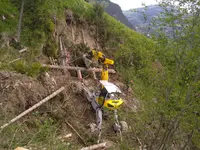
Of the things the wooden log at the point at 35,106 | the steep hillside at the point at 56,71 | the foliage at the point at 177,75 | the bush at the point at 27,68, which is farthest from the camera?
the bush at the point at 27,68

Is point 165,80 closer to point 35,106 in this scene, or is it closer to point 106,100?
point 106,100

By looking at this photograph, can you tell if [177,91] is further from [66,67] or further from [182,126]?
[66,67]

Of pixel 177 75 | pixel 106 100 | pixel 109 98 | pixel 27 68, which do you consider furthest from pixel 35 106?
pixel 177 75

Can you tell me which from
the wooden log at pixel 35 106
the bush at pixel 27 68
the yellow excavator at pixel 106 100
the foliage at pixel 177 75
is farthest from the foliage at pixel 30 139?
the foliage at pixel 177 75

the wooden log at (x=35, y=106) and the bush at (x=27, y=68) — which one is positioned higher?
the bush at (x=27, y=68)

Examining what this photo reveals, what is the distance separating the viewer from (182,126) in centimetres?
678

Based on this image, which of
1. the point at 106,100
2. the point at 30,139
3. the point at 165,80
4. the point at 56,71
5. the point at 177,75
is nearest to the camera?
the point at 30,139

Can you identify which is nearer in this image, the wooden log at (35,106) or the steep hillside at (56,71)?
the wooden log at (35,106)

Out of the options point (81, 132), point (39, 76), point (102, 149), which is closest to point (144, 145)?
point (102, 149)

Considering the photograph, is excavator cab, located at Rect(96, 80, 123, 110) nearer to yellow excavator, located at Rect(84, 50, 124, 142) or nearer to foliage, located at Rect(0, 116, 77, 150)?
yellow excavator, located at Rect(84, 50, 124, 142)

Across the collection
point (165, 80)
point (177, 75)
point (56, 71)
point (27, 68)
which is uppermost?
point (177, 75)

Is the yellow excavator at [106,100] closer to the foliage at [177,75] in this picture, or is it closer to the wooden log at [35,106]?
the wooden log at [35,106]

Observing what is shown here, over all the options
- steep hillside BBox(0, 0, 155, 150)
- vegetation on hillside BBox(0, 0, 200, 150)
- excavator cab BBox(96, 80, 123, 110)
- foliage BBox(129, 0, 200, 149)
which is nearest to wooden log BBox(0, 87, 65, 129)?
steep hillside BBox(0, 0, 155, 150)

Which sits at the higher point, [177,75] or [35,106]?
[177,75]
